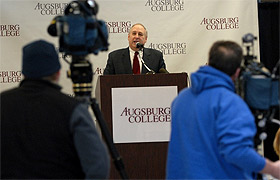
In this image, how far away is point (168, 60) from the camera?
5.97 metres

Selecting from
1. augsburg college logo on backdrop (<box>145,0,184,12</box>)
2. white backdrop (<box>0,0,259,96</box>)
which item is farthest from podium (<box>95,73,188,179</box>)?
augsburg college logo on backdrop (<box>145,0,184,12</box>)

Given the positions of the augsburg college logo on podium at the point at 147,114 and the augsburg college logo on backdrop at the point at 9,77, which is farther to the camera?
the augsburg college logo on backdrop at the point at 9,77

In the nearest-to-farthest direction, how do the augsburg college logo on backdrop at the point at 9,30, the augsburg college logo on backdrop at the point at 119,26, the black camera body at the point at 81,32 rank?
the black camera body at the point at 81,32 → the augsburg college logo on backdrop at the point at 9,30 → the augsburg college logo on backdrop at the point at 119,26

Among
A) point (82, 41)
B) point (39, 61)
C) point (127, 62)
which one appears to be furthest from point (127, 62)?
point (39, 61)

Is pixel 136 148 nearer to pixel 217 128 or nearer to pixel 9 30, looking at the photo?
pixel 217 128

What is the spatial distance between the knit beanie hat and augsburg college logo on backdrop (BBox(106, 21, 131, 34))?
11.8 ft

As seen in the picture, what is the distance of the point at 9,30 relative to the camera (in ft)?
19.1

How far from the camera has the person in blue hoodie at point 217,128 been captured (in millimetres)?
2264

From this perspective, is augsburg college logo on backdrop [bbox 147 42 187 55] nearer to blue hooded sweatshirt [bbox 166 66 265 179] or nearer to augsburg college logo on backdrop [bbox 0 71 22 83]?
augsburg college logo on backdrop [bbox 0 71 22 83]

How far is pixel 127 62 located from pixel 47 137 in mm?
2985

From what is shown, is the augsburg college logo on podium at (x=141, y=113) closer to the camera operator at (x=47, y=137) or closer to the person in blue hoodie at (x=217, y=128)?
the person in blue hoodie at (x=217, y=128)

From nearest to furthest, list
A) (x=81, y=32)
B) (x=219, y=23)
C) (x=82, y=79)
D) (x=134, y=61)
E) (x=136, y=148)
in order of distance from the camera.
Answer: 1. (x=81, y=32)
2. (x=82, y=79)
3. (x=136, y=148)
4. (x=134, y=61)
5. (x=219, y=23)

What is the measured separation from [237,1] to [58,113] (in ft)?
13.4

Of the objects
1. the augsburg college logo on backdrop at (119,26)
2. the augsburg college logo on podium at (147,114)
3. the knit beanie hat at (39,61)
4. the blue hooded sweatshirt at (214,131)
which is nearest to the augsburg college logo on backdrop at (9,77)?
the augsburg college logo on backdrop at (119,26)
